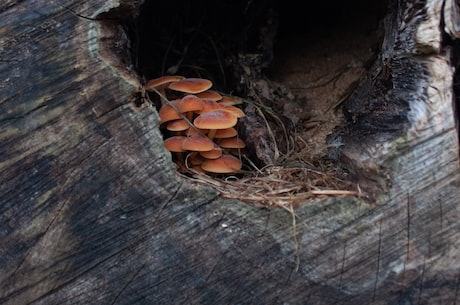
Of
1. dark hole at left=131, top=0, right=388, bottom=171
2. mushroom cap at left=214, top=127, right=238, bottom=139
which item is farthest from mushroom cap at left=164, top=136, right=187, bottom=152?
dark hole at left=131, top=0, right=388, bottom=171

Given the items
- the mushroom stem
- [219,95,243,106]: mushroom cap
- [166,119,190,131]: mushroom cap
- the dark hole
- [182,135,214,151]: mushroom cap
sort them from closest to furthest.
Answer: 1. [182,135,214,151]: mushroom cap
2. [166,119,190,131]: mushroom cap
3. the mushroom stem
4. [219,95,243,106]: mushroom cap
5. the dark hole

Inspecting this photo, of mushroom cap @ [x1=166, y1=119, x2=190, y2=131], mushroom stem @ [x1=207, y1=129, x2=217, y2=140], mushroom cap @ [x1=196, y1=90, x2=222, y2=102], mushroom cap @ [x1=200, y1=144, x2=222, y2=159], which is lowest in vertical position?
mushroom cap @ [x1=200, y1=144, x2=222, y2=159]

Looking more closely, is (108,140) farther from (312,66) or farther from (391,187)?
(312,66)

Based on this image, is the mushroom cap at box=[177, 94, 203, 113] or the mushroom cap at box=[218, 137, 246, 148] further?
the mushroom cap at box=[218, 137, 246, 148]

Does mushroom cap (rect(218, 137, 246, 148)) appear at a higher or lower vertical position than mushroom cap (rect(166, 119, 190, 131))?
lower

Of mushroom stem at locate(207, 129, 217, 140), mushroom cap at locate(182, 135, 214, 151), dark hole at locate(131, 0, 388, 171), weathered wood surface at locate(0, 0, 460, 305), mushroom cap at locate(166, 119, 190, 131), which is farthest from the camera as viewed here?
dark hole at locate(131, 0, 388, 171)

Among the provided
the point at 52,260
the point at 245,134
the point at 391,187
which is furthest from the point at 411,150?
the point at 52,260

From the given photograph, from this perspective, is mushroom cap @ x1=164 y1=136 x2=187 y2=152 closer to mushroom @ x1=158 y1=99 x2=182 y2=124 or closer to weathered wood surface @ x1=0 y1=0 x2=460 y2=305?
mushroom @ x1=158 y1=99 x2=182 y2=124

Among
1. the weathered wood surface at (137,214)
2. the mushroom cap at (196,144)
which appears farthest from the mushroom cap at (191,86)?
the weathered wood surface at (137,214)
